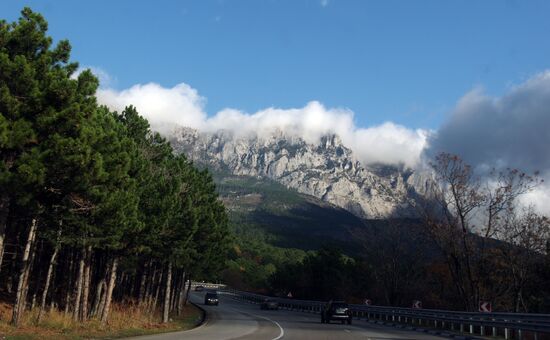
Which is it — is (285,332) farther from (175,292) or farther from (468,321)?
(175,292)

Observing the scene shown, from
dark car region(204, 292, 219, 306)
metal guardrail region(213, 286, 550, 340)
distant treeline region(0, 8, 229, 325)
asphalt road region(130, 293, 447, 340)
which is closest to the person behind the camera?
distant treeline region(0, 8, 229, 325)

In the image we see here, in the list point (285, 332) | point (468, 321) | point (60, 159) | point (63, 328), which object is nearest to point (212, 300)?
point (285, 332)

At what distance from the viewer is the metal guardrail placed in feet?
71.8

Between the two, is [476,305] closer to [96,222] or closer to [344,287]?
[96,222]

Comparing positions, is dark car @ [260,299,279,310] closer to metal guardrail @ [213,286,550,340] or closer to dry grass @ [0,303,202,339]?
metal guardrail @ [213,286,550,340]

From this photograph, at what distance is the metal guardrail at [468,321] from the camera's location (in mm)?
21875

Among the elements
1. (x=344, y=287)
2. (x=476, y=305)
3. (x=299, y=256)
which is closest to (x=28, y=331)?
(x=476, y=305)

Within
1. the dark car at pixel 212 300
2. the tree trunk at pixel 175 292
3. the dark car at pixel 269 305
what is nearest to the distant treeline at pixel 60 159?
the tree trunk at pixel 175 292

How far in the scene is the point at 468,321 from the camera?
2825 centimetres

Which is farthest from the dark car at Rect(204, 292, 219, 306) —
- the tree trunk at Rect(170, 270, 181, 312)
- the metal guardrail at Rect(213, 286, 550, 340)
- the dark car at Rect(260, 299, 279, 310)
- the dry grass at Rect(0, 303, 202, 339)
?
the dry grass at Rect(0, 303, 202, 339)

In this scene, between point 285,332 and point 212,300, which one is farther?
point 212,300

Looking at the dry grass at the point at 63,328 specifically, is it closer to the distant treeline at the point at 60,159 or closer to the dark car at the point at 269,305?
the distant treeline at the point at 60,159

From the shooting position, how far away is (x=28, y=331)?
18844 millimetres

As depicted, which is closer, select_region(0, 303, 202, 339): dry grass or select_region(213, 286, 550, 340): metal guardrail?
select_region(0, 303, 202, 339): dry grass
